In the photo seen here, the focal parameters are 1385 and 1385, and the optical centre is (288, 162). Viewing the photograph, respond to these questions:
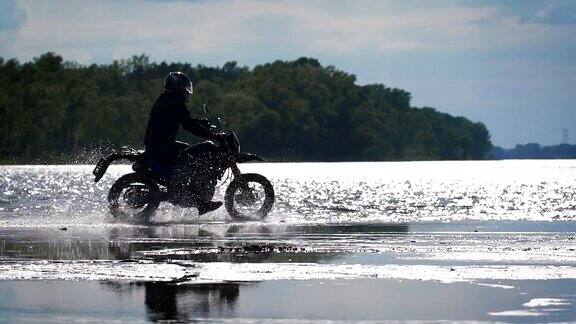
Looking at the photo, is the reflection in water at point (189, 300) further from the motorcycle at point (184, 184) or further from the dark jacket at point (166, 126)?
the dark jacket at point (166, 126)

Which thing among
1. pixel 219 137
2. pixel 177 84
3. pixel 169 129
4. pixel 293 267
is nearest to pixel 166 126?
pixel 169 129

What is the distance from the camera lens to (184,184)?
23.7 metres

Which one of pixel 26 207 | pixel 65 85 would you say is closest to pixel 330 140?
pixel 65 85

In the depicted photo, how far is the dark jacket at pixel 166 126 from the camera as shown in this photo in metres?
23.9

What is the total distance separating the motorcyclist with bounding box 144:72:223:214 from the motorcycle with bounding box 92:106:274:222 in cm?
9

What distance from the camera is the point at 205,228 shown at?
21672mm

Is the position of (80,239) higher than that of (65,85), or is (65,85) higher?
(65,85)

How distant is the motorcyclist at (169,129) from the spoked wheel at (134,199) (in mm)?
320

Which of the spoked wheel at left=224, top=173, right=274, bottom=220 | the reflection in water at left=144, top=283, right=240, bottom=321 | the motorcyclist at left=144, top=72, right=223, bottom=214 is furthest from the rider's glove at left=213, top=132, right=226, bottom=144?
the reflection in water at left=144, top=283, right=240, bottom=321

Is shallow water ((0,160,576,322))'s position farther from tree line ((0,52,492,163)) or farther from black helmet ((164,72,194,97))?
tree line ((0,52,492,163))

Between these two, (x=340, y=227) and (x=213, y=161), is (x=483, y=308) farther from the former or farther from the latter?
(x=213, y=161)

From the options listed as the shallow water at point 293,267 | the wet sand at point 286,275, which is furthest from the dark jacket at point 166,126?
the wet sand at point 286,275

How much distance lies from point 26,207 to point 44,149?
13106cm

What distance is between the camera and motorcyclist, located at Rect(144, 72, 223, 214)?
938 inches
